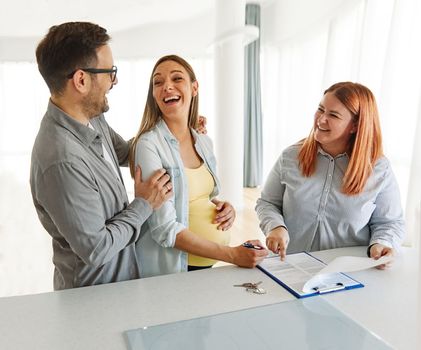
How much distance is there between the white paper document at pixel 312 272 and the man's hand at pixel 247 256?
42 mm

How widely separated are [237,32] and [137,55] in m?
3.40

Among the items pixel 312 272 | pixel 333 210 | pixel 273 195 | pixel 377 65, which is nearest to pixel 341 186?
pixel 333 210

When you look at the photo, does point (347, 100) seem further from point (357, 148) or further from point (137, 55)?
point (137, 55)

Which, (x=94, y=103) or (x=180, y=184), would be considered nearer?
(x=94, y=103)

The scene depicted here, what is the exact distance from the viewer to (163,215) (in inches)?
55.8

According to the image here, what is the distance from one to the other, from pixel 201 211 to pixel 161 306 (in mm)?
525

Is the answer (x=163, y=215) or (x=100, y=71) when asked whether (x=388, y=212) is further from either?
(x=100, y=71)

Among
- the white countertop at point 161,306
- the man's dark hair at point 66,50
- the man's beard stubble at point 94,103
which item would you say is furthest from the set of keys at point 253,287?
the man's dark hair at point 66,50

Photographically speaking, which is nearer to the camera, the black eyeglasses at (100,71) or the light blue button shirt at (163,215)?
the black eyeglasses at (100,71)

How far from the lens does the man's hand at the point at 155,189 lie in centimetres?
136

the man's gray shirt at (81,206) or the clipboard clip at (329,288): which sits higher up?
the man's gray shirt at (81,206)

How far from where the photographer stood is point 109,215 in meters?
1.27

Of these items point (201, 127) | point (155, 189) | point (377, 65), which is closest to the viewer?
point (155, 189)

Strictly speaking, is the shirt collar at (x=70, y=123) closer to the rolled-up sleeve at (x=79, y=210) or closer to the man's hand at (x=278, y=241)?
the rolled-up sleeve at (x=79, y=210)
